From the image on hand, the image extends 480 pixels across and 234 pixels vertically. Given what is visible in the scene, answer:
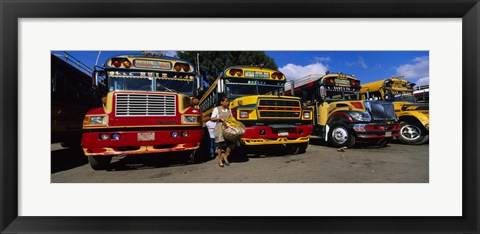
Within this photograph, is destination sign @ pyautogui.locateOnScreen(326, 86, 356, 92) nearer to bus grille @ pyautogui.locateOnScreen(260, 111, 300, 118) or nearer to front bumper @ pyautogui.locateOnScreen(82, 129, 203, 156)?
bus grille @ pyautogui.locateOnScreen(260, 111, 300, 118)

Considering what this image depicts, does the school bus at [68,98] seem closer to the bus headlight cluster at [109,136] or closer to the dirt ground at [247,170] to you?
the dirt ground at [247,170]

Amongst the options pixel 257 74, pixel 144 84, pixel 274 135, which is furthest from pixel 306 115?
pixel 144 84

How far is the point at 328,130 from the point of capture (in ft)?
17.7

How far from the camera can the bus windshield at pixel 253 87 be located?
14.1 ft

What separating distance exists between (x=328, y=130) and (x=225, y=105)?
3396mm

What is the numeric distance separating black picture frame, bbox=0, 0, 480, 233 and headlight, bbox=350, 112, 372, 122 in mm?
2861

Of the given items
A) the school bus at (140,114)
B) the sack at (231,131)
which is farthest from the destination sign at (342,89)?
the school bus at (140,114)

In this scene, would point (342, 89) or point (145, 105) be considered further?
point (342, 89)

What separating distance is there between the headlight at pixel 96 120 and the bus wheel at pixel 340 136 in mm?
5142

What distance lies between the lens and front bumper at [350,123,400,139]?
16.0ft

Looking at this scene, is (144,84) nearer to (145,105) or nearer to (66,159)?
(145,105)

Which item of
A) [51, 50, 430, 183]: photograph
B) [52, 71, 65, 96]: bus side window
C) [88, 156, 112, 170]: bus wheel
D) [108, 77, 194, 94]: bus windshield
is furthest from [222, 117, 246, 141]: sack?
[52, 71, 65, 96]: bus side window

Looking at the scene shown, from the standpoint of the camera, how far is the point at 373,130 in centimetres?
492
